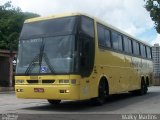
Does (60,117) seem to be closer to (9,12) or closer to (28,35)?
(28,35)

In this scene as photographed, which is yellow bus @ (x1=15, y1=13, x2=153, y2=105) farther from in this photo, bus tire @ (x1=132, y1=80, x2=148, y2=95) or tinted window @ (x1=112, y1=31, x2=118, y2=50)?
bus tire @ (x1=132, y1=80, x2=148, y2=95)

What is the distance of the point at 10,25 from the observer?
4531 cm

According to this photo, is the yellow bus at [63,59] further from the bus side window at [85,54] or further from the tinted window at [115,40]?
the tinted window at [115,40]

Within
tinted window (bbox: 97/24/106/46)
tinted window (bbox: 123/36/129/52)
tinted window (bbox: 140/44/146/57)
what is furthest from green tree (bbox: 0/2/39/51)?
tinted window (bbox: 97/24/106/46)

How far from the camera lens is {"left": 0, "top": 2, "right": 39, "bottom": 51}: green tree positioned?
4222 cm

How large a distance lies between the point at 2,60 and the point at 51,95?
86.0 feet

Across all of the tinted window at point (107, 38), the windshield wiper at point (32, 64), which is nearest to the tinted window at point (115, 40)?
the tinted window at point (107, 38)

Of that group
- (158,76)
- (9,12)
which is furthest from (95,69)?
(158,76)

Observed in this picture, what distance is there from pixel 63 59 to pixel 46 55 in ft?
2.41

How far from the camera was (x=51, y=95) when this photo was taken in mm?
14211

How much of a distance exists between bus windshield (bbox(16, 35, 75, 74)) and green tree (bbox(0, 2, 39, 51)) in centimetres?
2442

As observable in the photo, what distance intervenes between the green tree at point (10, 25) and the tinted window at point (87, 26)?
24.3 m

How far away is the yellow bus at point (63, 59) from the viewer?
553 inches

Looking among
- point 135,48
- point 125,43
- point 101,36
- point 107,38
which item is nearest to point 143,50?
point 135,48
